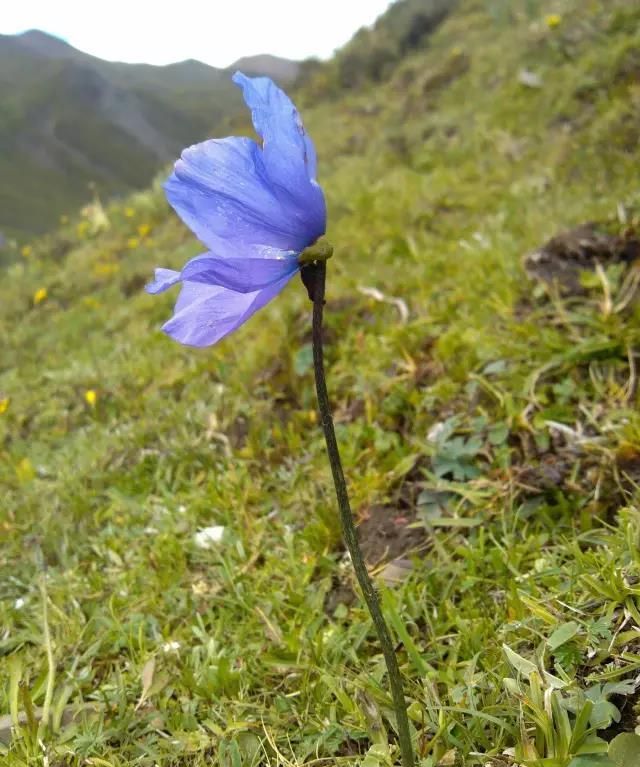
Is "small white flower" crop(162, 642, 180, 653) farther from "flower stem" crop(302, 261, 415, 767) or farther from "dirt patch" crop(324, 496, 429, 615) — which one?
"flower stem" crop(302, 261, 415, 767)

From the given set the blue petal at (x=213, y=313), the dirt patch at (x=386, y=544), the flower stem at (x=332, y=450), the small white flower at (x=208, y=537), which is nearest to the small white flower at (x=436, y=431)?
the dirt patch at (x=386, y=544)

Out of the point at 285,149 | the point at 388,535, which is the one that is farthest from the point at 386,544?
the point at 285,149

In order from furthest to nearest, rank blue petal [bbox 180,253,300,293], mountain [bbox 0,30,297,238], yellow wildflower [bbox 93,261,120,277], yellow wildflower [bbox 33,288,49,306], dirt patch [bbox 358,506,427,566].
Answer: mountain [bbox 0,30,297,238] < yellow wildflower [bbox 93,261,120,277] < yellow wildflower [bbox 33,288,49,306] < dirt patch [bbox 358,506,427,566] < blue petal [bbox 180,253,300,293]

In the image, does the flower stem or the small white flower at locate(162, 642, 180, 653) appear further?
the small white flower at locate(162, 642, 180, 653)

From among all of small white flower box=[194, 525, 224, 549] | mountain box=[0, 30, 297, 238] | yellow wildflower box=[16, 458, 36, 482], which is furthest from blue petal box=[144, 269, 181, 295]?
mountain box=[0, 30, 297, 238]

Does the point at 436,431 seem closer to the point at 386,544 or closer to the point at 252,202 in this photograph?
the point at 386,544

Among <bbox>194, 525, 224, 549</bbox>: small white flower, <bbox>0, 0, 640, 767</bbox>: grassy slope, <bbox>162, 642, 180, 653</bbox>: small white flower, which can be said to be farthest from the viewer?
<bbox>194, 525, 224, 549</bbox>: small white flower
